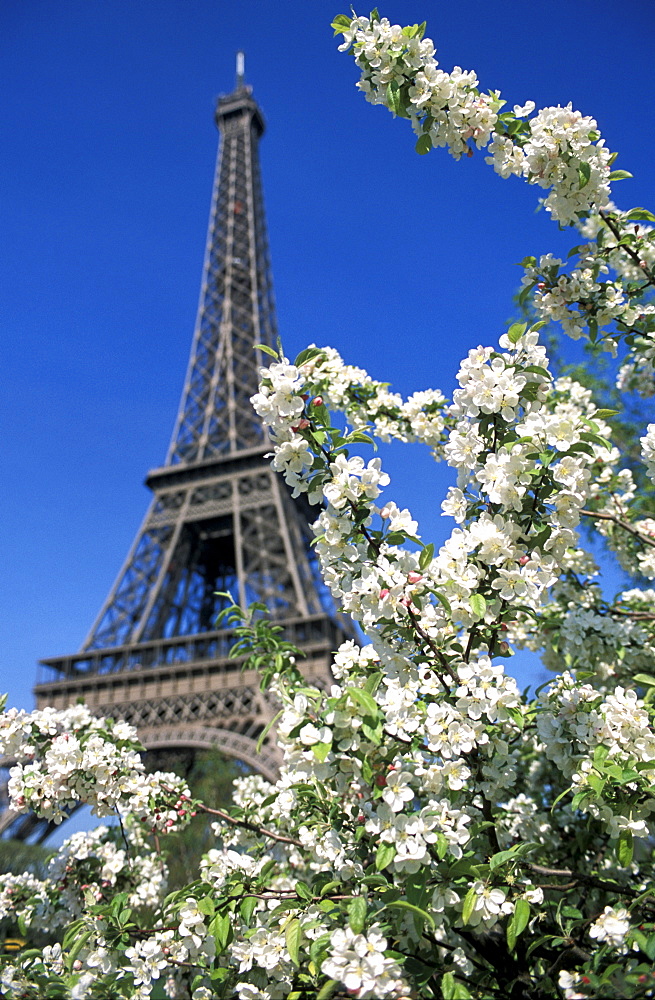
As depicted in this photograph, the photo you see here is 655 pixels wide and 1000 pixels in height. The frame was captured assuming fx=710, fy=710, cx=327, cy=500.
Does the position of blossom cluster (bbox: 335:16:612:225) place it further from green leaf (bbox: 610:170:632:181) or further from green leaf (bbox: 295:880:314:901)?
green leaf (bbox: 295:880:314:901)

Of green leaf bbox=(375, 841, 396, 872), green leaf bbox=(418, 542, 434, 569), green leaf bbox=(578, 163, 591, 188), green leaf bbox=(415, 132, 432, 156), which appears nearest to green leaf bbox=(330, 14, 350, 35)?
green leaf bbox=(415, 132, 432, 156)

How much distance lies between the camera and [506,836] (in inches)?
166

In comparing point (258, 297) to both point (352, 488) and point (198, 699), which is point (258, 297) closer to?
point (198, 699)

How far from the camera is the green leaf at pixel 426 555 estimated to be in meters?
2.82

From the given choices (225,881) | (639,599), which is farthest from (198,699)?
(225,881)

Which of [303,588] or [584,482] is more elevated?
[303,588]

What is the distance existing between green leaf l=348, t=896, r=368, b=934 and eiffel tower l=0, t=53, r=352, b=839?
16677 mm

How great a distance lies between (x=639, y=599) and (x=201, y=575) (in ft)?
92.3

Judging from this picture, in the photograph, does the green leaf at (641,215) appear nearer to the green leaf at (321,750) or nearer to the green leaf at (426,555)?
the green leaf at (426,555)

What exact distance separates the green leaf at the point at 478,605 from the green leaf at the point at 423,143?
89.7 inches

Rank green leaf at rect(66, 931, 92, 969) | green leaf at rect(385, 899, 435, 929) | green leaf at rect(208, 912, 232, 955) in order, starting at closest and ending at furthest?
green leaf at rect(385, 899, 435, 929) < green leaf at rect(208, 912, 232, 955) < green leaf at rect(66, 931, 92, 969)

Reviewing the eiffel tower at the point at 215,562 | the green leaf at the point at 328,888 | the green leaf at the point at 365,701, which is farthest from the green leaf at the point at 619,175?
the eiffel tower at the point at 215,562

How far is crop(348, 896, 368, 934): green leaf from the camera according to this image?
2.41 m

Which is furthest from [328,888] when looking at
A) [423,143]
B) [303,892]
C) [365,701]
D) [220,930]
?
[423,143]
